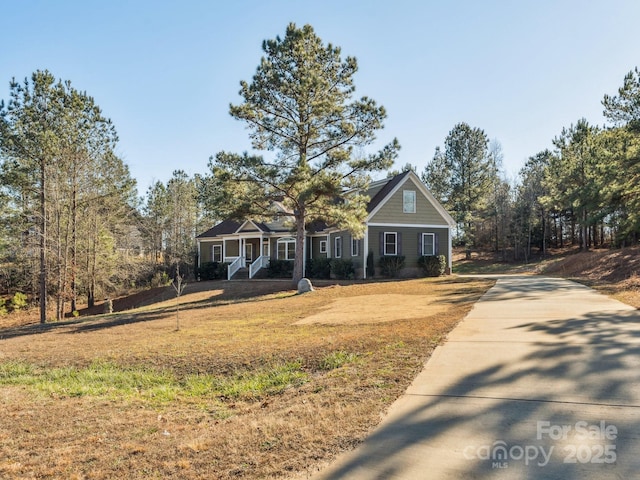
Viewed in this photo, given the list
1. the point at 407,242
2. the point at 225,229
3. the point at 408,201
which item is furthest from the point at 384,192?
the point at 225,229

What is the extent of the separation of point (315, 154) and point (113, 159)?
13.1m

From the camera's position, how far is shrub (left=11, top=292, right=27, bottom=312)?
85.0ft

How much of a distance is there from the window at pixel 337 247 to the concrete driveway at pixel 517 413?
20367 mm

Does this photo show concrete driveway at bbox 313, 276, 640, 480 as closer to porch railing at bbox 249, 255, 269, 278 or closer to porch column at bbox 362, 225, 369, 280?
porch column at bbox 362, 225, 369, 280

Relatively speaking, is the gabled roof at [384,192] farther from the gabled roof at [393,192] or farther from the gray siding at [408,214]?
the gray siding at [408,214]

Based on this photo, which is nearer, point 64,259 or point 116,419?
point 116,419

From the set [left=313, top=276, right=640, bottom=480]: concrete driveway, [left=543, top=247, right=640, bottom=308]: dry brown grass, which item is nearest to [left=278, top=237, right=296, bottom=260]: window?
[left=543, top=247, right=640, bottom=308]: dry brown grass

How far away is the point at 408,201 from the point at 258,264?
36.5 ft

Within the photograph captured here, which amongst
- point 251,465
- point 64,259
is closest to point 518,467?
point 251,465

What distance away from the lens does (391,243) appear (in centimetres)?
2548

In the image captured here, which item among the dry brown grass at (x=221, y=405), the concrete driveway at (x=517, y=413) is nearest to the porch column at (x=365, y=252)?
the dry brown grass at (x=221, y=405)

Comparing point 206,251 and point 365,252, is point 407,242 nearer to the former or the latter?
point 365,252

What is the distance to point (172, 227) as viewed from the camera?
43.1 metres

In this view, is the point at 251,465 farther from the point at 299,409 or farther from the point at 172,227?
the point at 172,227
